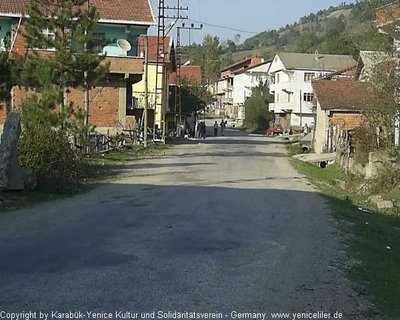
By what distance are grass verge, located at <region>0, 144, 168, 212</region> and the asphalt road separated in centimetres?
61

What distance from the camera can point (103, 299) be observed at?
23.2 feet

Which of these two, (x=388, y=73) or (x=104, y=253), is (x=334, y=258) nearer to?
(x=104, y=253)

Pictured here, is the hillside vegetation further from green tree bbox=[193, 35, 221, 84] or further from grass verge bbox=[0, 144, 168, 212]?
grass verge bbox=[0, 144, 168, 212]

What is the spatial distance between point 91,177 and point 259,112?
222 ft

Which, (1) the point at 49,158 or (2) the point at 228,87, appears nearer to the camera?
(1) the point at 49,158

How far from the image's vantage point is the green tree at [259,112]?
288 ft

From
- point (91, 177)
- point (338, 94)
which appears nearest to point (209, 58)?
point (338, 94)

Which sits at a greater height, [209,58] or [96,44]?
[209,58]

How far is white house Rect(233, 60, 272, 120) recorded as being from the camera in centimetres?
11388

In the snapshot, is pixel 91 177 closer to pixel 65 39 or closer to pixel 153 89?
pixel 65 39

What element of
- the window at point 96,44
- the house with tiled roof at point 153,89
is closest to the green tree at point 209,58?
the house with tiled roof at point 153,89

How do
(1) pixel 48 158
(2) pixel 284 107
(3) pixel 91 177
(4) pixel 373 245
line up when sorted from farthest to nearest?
(2) pixel 284 107 → (3) pixel 91 177 → (1) pixel 48 158 → (4) pixel 373 245

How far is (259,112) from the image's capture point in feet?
289

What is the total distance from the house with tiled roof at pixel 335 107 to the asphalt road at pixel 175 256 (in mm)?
21144
